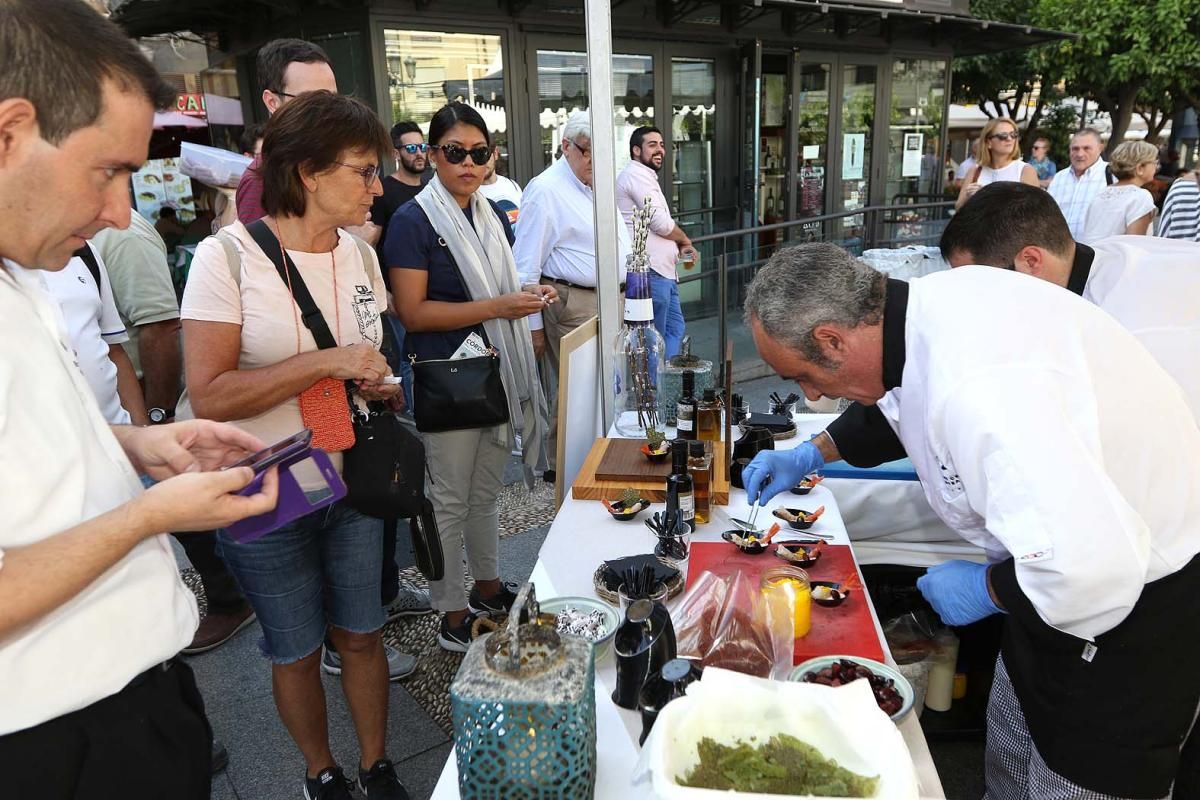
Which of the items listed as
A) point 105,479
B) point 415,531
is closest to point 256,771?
point 415,531

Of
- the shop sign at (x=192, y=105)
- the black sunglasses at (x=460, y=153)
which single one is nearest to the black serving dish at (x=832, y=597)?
the black sunglasses at (x=460, y=153)

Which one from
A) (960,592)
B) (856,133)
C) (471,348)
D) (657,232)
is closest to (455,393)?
(471,348)

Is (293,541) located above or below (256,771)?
above

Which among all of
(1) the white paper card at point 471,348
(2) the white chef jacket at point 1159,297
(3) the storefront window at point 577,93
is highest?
(3) the storefront window at point 577,93

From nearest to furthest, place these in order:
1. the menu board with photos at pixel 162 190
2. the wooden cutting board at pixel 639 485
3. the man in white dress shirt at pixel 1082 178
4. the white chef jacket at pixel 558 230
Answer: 1. the wooden cutting board at pixel 639 485
2. the white chef jacket at pixel 558 230
3. the man in white dress shirt at pixel 1082 178
4. the menu board with photos at pixel 162 190

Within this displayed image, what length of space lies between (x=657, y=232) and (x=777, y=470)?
10.5 feet

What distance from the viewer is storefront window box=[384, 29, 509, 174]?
20.2ft

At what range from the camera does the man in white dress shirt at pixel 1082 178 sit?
657 centimetres

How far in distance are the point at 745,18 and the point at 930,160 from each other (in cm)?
454

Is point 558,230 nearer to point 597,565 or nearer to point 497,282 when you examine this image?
point 497,282

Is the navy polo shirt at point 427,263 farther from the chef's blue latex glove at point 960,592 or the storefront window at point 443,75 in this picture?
the storefront window at point 443,75

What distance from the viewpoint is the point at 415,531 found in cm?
224

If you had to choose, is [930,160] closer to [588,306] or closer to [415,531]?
[588,306]

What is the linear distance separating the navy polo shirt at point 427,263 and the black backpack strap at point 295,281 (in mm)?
845
